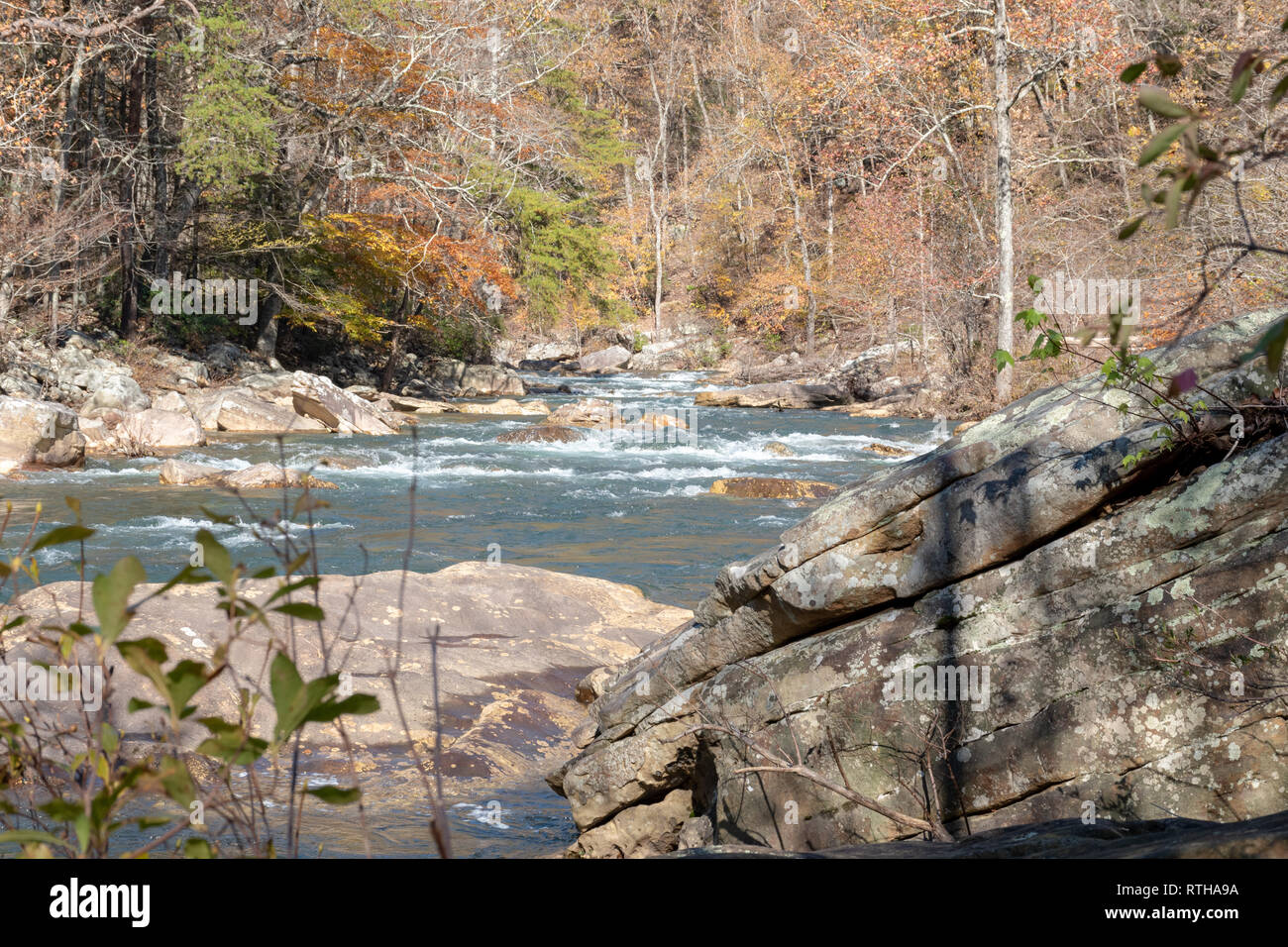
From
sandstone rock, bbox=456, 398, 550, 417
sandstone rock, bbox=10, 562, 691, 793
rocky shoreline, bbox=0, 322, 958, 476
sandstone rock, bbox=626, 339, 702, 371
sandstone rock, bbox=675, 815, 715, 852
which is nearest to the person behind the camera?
sandstone rock, bbox=675, 815, 715, 852

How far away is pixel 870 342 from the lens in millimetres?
34688

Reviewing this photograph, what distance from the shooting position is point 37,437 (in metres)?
16.0

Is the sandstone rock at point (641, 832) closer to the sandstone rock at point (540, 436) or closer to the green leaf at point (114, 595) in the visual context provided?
the green leaf at point (114, 595)

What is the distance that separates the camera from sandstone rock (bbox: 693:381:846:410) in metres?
29.3

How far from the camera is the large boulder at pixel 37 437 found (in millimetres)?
15766

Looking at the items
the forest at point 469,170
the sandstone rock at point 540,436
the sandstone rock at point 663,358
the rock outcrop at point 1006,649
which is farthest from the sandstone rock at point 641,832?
A: the sandstone rock at point 663,358

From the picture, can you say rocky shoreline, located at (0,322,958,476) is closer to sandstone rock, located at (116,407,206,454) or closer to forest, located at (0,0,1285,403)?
sandstone rock, located at (116,407,206,454)

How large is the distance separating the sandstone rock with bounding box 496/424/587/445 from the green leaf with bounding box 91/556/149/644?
19.7 metres

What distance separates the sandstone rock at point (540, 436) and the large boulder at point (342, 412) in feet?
10.3

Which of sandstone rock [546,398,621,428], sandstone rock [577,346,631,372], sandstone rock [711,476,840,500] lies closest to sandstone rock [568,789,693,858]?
sandstone rock [711,476,840,500]

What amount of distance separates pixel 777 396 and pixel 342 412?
12.5 metres

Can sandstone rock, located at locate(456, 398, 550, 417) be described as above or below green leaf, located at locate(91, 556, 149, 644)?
below

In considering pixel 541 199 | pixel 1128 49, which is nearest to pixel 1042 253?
pixel 1128 49

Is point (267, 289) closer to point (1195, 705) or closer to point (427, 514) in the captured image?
point (427, 514)
